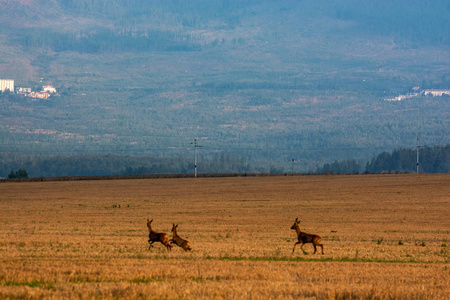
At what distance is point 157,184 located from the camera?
364 feet

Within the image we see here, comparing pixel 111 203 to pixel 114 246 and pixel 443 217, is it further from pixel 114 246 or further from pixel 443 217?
pixel 114 246

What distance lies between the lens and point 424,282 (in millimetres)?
19781

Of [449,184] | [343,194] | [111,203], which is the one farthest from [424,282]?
[449,184]

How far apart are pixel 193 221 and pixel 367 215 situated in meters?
15.8

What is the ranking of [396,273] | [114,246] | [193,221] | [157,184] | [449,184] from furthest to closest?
[157,184] → [449,184] → [193,221] → [114,246] → [396,273]

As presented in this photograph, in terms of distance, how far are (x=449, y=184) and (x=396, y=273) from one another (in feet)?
260

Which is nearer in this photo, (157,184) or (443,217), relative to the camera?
(443,217)

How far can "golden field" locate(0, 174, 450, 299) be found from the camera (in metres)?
17.9

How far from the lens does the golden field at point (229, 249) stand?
17859 millimetres

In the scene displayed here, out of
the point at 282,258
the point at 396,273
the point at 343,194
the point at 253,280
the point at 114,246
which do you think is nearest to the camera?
the point at 253,280

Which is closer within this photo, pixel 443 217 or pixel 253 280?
pixel 253 280

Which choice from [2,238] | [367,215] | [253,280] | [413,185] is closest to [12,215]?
[2,238]

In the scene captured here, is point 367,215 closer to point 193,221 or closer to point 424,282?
point 193,221

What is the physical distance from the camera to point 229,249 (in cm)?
2884
